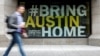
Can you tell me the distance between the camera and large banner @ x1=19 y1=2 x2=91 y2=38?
17578 mm

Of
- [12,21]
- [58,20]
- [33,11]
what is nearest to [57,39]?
[58,20]

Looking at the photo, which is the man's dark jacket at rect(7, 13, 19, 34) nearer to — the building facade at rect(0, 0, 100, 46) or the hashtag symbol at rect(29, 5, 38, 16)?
the building facade at rect(0, 0, 100, 46)

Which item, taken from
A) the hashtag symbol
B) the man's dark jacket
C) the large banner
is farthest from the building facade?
the man's dark jacket

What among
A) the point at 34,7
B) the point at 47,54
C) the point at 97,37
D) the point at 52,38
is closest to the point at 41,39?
the point at 52,38

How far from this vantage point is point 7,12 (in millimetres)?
16625

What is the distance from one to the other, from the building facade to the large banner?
421 mm

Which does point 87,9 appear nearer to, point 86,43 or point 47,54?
point 86,43

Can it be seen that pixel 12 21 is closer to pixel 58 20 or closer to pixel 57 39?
pixel 57 39

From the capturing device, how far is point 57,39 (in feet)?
56.6

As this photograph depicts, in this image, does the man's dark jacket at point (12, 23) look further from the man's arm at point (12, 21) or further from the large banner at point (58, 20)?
the large banner at point (58, 20)

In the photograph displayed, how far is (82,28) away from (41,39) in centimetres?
235

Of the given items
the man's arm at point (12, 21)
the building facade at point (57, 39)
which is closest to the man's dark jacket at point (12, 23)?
the man's arm at point (12, 21)

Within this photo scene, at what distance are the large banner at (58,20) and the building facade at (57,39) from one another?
0.42 m

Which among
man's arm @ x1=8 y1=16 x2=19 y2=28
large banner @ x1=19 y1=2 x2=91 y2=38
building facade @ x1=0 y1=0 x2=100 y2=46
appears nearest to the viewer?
man's arm @ x1=8 y1=16 x2=19 y2=28
